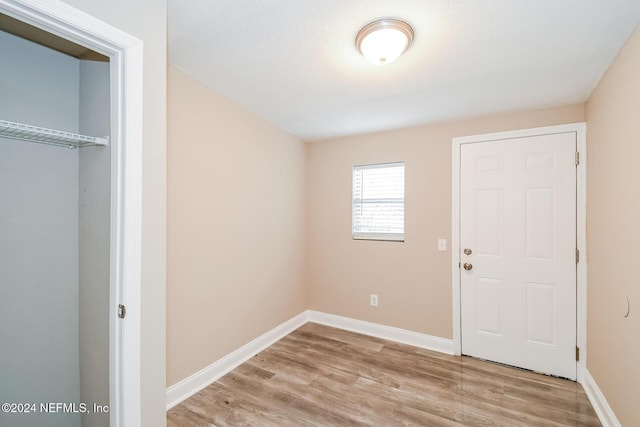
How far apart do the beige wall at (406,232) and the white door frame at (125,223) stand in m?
2.51

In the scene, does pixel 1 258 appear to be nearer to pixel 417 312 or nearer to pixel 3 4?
pixel 3 4

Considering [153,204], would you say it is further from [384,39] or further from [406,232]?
[406,232]

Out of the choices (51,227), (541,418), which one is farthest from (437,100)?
(51,227)

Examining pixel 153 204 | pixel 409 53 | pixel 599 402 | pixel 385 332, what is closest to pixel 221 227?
pixel 153 204

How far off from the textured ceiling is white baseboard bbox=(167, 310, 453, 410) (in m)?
2.28

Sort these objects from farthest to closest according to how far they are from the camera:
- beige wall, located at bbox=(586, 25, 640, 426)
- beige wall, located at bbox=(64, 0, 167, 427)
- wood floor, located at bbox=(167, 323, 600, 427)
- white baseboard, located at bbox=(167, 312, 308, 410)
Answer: white baseboard, located at bbox=(167, 312, 308, 410)
wood floor, located at bbox=(167, 323, 600, 427)
beige wall, located at bbox=(586, 25, 640, 426)
beige wall, located at bbox=(64, 0, 167, 427)

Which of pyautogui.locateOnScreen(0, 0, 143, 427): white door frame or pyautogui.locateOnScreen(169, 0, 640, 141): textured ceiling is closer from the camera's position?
pyautogui.locateOnScreen(0, 0, 143, 427): white door frame

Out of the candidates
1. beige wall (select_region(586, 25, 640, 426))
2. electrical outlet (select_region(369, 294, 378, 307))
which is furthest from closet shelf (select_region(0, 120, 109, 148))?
electrical outlet (select_region(369, 294, 378, 307))

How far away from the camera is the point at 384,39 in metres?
1.49

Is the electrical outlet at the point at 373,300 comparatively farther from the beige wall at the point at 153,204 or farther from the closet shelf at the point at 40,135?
the closet shelf at the point at 40,135

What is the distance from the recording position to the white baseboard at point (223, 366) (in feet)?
6.81

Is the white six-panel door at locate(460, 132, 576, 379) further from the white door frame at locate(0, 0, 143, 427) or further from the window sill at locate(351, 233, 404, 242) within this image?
the white door frame at locate(0, 0, 143, 427)

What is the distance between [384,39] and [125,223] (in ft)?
5.05

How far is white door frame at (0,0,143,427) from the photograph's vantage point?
1184 mm
